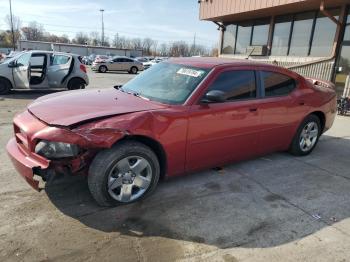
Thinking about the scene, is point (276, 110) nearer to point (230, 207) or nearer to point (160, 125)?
point (230, 207)

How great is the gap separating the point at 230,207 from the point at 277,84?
2.21 metres

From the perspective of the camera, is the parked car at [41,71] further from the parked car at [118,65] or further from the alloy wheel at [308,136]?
the parked car at [118,65]

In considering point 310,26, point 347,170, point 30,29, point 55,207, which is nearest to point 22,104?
point 55,207

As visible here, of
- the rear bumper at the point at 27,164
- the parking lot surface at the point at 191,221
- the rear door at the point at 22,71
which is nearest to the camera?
the parking lot surface at the point at 191,221

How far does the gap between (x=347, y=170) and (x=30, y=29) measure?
111m

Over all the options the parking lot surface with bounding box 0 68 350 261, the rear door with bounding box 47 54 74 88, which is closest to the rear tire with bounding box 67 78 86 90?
the rear door with bounding box 47 54 74 88

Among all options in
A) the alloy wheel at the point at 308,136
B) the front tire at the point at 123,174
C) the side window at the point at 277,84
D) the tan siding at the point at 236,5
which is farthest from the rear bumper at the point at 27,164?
the tan siding at the point at 236,5

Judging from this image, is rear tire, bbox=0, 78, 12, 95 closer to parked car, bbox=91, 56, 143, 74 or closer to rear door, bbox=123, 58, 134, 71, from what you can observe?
parked car, bbox=91, 56, 143, 74

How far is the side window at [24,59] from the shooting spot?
10695mm

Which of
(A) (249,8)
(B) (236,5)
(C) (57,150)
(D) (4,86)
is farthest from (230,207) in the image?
(B) (236,5)

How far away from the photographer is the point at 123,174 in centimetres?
332

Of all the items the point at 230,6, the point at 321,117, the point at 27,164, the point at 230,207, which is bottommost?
the point at 230,207

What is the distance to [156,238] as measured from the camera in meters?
2.89

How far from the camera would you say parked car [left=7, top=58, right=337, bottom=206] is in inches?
121
